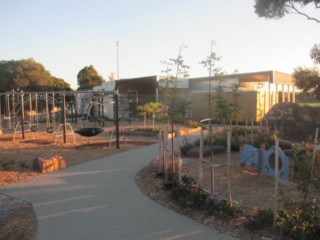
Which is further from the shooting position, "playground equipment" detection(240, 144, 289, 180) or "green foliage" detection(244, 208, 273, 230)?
"playground equipment" detection(240, 144, 289, 180)

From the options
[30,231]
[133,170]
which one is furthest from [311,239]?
[133,170]

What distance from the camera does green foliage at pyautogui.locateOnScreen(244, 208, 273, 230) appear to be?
181 inches

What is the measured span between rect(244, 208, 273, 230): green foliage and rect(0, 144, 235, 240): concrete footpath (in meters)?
0.37

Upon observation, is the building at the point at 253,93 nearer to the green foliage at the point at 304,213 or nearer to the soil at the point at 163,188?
the soil at the point at 163,188

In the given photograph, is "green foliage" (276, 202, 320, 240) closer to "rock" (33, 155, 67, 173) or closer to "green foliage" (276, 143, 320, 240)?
"green foliage" (276, 143, 320, 240)

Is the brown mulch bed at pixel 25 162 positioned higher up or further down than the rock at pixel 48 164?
further down

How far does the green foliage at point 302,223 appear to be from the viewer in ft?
13.4

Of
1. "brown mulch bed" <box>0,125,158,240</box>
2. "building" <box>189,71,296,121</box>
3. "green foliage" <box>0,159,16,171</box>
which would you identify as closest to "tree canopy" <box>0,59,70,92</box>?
"building" <box>189,71,296,121</box>

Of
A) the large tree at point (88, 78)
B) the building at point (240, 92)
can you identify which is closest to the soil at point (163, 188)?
the building at point (240, 92)

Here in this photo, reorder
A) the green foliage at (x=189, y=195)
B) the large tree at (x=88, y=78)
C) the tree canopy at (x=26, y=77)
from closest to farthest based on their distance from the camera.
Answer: the green foliage at (x=189, y=195) → the tree canopy at (x=26, y=77) → the large tree at (x=88, y=78)

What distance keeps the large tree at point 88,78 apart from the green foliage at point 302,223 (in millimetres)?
49691

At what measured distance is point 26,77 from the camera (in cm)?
4428

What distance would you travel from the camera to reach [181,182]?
6.42 meters

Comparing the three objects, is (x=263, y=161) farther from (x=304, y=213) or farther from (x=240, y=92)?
(x=240, y=92)
